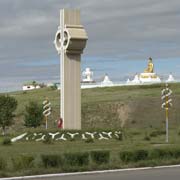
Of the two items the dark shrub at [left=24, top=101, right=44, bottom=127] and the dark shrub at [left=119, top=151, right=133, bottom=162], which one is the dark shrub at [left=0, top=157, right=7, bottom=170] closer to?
the dark shrub at [left=119, top=151, right=133, bottom=162]

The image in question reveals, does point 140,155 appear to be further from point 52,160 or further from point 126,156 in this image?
point 52,160

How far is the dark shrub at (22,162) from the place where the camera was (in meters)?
18.4

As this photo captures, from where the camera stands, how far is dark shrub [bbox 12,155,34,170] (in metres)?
18.4

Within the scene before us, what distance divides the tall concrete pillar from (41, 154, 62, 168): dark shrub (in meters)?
20.4

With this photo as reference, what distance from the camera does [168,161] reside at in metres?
20.7

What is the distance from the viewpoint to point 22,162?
1841 cm

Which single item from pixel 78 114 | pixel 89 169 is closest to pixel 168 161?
pixel 89 169

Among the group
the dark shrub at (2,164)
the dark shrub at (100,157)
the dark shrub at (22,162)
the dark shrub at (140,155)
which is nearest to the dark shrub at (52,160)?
the dark shrub at (22,162)

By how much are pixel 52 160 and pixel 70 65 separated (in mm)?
21075

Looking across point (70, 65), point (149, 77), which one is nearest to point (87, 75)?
point (149, 77)

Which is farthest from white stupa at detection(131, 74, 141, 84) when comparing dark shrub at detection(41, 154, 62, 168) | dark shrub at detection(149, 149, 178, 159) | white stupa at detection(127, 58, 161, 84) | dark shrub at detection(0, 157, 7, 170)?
dark shrub at detection(0, 157, 7, 170)

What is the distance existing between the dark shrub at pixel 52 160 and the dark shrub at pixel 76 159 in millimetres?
265

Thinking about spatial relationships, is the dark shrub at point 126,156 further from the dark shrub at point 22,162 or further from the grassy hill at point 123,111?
the grassy hill at point 123,111

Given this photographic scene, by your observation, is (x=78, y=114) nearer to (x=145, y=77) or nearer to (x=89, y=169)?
(x=89, y=169)
